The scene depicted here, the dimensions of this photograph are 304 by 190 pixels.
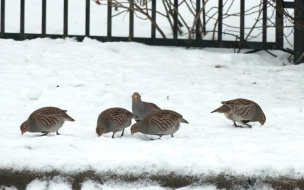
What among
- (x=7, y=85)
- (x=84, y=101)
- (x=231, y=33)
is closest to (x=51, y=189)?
(x=84, y=101)

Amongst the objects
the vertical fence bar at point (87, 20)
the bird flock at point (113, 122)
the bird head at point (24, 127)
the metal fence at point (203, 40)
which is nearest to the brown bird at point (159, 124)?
the bird flock at point (113, 122)

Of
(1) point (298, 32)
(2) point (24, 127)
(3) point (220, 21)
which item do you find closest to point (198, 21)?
(3) point (220, 21)

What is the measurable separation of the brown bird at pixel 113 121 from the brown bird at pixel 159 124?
0.13m

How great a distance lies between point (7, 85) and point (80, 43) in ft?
6.89

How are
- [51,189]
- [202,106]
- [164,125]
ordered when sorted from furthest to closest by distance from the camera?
[202,106]
[164,125]
[51,189]

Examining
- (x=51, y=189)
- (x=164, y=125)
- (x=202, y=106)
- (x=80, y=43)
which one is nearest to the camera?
(x=51, y=189)

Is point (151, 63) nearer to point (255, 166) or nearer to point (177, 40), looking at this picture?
point (177, 40)

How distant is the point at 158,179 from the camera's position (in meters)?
5.80

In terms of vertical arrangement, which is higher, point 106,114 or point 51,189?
point 106,114

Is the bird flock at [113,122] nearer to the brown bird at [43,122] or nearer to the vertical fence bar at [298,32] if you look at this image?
the brown bird at [43,122]

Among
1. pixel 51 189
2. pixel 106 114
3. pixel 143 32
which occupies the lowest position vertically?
pixel 51 189

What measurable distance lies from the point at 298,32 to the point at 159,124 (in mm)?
4185

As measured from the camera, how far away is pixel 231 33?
11.0 m

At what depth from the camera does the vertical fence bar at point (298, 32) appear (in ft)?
33.2
